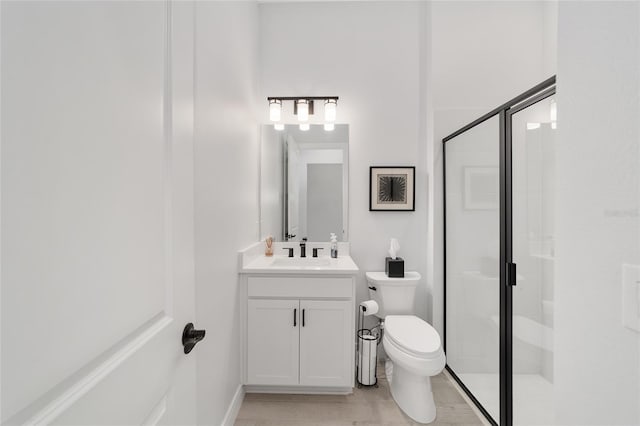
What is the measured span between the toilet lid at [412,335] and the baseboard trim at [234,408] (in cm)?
101

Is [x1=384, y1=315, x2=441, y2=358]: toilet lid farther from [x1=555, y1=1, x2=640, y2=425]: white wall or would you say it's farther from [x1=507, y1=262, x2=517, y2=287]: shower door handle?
[x1=555, y1=1, x2=640, y2=425]: white wall

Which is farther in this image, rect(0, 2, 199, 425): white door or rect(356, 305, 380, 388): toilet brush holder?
rect(356, 305, 380, 388): toilet brush holder

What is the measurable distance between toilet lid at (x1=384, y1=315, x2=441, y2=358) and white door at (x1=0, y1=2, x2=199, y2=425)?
4.63 feet

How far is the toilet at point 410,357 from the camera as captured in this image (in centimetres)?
174

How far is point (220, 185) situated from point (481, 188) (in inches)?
62.7

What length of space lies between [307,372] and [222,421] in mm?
566

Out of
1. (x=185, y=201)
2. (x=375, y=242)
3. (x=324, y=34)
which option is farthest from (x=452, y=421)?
(x=324, y=34)

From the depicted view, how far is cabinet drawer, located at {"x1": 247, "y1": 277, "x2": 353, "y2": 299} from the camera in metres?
1.98

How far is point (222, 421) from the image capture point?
1.63 metres

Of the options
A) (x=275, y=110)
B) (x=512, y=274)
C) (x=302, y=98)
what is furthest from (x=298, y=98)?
(x=512, y=274)

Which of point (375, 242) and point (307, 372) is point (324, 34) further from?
point (307, 372)

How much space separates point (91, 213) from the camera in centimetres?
47

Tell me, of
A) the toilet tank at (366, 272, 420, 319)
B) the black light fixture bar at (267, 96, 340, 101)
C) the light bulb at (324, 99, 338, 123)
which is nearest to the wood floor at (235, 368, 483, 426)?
the toilet tank at (366, 272, 420, 319)

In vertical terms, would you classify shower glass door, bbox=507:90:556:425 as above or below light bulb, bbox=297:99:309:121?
below
